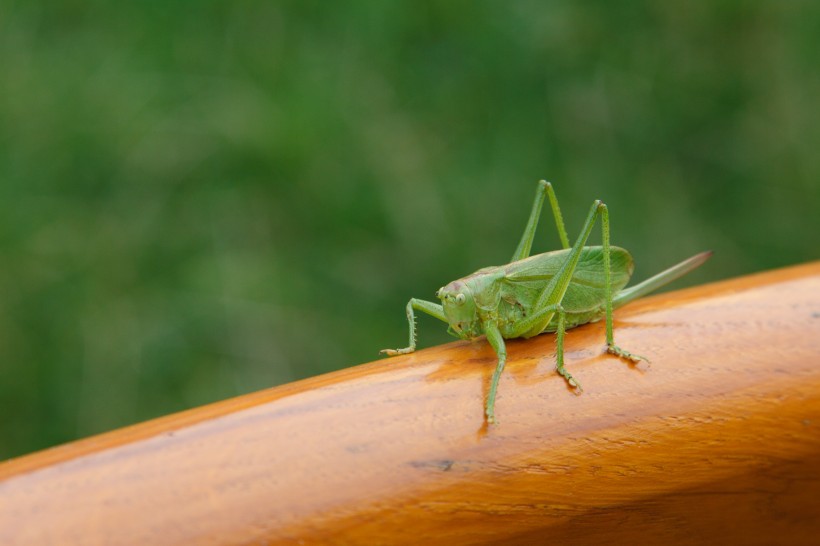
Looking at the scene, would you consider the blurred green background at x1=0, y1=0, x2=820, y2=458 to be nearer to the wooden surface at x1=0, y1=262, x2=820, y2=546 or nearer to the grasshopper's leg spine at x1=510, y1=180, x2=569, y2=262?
the grasshopper's leg spine at x1=510, y1=180, x2=569, y2=262

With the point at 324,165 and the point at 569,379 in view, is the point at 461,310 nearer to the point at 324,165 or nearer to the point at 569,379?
the point at 569,379

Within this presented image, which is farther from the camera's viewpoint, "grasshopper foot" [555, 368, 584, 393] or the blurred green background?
the blurred green background

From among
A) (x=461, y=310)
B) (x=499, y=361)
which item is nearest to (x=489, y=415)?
(x=499, y=361)

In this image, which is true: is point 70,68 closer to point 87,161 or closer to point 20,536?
point 87,161

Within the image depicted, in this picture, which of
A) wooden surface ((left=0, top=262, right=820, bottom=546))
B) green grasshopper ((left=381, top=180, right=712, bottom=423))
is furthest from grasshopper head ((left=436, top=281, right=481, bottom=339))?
wooden surface ((left=0, top=262, right=820, bottom=546))

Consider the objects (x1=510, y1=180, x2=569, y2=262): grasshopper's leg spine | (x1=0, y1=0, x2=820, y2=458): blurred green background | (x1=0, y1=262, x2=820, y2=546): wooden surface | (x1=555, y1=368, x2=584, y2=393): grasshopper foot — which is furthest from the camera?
(x1=0, y1=0, x2=820, y2=458): blurred green background

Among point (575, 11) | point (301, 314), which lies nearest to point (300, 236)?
Result: point (301, 314)
